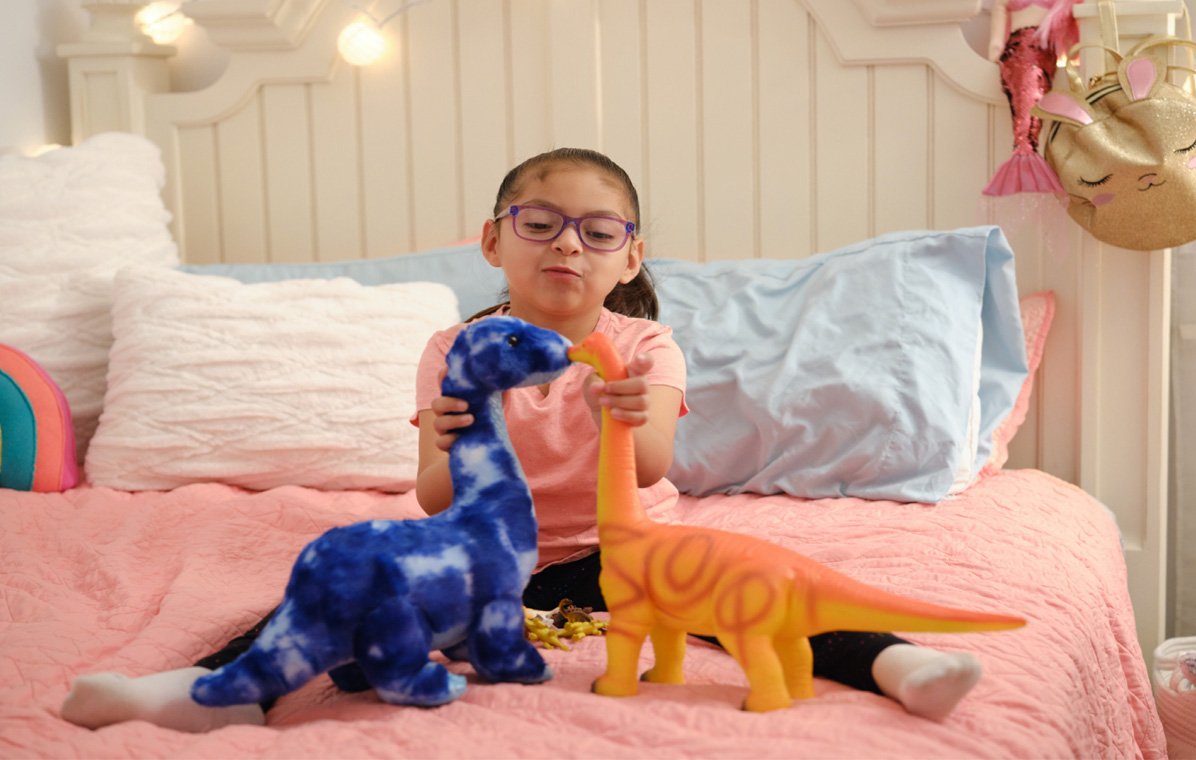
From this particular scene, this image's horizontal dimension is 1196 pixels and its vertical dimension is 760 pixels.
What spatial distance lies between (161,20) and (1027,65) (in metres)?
1.86

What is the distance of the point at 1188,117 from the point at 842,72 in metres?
0.63

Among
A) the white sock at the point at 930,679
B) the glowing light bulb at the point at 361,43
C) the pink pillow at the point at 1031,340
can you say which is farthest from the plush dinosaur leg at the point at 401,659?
the glowing light bulb at the point at 361,43

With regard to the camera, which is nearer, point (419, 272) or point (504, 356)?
point (504, 356)

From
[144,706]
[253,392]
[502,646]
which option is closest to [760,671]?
[502,646]

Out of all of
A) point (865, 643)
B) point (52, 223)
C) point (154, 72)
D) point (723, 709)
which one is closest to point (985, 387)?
point (865, 643)

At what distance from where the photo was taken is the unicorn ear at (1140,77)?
4.98 ft

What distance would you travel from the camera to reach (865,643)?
2.57 feet

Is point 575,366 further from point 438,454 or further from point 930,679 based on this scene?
point 930,679

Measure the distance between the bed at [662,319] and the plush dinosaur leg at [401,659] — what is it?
0.07ft

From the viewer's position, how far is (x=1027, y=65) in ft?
5.50

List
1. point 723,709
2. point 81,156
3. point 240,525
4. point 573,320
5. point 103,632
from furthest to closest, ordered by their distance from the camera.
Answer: point 81,156, point 240,525, point 573,320, point 103,632, point 723,709

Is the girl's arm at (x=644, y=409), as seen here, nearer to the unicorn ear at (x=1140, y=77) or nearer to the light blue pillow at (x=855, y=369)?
the light blue pillow at (x=855, y=369)

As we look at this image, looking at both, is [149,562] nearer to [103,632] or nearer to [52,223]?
[103,632]

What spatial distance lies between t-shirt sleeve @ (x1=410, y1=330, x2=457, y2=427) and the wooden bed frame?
855 mm
